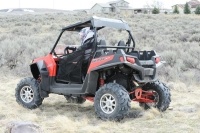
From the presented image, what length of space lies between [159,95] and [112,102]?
119 centimetres

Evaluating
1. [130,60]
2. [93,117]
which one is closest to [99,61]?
[130,60]

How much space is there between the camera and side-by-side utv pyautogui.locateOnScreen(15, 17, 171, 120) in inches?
258

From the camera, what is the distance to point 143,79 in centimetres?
682

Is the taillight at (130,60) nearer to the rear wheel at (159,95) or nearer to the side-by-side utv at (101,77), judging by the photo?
the side-by-side utv at (101,77)

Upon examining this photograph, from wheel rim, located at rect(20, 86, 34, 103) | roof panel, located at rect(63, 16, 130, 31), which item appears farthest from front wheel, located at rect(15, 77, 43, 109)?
roof panel, located at rect(63, 16, 130, 31)

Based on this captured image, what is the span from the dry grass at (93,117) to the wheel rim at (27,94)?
196mm

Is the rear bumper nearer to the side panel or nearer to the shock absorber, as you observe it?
the side panel

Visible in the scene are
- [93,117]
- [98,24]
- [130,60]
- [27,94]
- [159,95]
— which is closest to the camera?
[130,60]

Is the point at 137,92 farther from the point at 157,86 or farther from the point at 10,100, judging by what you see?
the point at 10,100

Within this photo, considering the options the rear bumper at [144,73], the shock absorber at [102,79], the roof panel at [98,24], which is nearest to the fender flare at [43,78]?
the roof panel at [98,24]

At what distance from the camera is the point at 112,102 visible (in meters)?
6.66

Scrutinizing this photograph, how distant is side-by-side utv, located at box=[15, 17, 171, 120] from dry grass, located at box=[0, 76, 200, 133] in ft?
0.81

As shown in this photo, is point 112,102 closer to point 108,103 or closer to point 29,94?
point 108,103

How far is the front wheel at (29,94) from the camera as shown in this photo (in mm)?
7660
